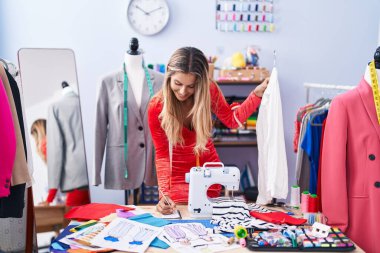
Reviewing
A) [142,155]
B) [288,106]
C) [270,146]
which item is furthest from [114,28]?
[270,146]

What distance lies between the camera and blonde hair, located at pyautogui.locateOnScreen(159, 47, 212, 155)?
6.97 ft

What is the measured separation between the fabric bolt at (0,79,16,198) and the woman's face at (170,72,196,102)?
806 millimetres

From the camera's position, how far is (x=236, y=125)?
240 centimetres

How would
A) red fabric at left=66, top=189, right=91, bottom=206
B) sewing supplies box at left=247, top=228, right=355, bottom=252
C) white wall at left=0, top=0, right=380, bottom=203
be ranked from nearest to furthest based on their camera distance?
sewing supplies box at left=247, top=228, right=355, bottom=252 → red fabric at left=66, top=189, right=91, bottom=206 → white wall at left=0, top=0, right=380, bottom=203

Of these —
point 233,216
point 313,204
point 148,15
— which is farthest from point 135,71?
point 313,204

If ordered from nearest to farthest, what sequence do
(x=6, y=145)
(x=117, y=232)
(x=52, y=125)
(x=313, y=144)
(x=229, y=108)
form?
(x=117, y=232) → (x=6, y=145) → (x=229, y=108) → (x=313, y=144) → (x=52, y=125)

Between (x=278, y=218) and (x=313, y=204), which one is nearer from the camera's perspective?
(x=278, y=218)

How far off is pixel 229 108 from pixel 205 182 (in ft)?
1.93

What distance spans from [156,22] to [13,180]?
8.12ft

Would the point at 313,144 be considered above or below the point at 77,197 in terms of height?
above

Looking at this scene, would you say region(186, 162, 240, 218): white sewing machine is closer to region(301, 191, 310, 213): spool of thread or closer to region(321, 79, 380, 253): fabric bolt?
region(301, 191, 310, 213): spool of thread

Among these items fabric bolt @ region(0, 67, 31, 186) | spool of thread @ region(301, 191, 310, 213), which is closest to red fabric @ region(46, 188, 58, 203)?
fabric bolt @ region(0, 67, 31, 186)

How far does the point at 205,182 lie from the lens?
1967 mm

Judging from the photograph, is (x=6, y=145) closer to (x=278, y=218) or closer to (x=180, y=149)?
(x=180, y=149)
